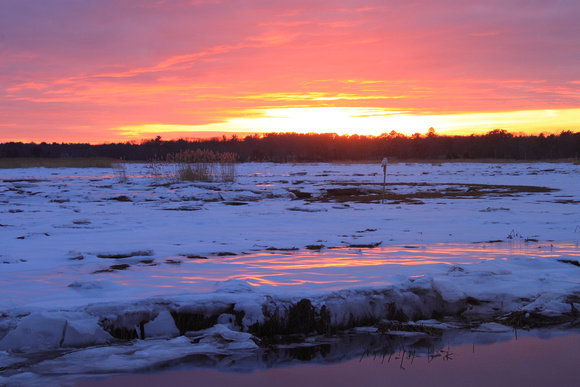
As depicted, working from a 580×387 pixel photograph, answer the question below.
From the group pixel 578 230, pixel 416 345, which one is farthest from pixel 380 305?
pixel 578 230

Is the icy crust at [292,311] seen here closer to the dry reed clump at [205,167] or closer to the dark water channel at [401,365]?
the dark water channel at [401,365]

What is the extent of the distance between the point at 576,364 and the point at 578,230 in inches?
238

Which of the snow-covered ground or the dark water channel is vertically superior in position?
the snow-covered ground

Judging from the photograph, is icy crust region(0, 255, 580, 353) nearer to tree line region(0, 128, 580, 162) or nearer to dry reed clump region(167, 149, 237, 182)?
dry reed clump region(167, 149, 237, 182)

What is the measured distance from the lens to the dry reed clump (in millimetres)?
22297

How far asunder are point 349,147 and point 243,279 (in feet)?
293

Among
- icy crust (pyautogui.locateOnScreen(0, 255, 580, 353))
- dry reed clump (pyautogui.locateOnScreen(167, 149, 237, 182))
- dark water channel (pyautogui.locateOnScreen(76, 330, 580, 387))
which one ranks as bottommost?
dark water channel (pyautogui.locateOnScreen(76, 330, 580, 387))

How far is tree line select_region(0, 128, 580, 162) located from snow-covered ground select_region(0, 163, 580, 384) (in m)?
59.5

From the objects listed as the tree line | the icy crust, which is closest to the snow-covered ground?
the icy crust

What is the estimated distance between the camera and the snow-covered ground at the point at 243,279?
381 cm

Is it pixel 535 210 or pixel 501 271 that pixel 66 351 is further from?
pixel 535 210

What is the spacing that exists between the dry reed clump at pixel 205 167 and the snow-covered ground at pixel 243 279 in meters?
11.7

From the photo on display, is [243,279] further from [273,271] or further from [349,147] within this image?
[349,147]

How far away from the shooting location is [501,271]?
17.7 ft
